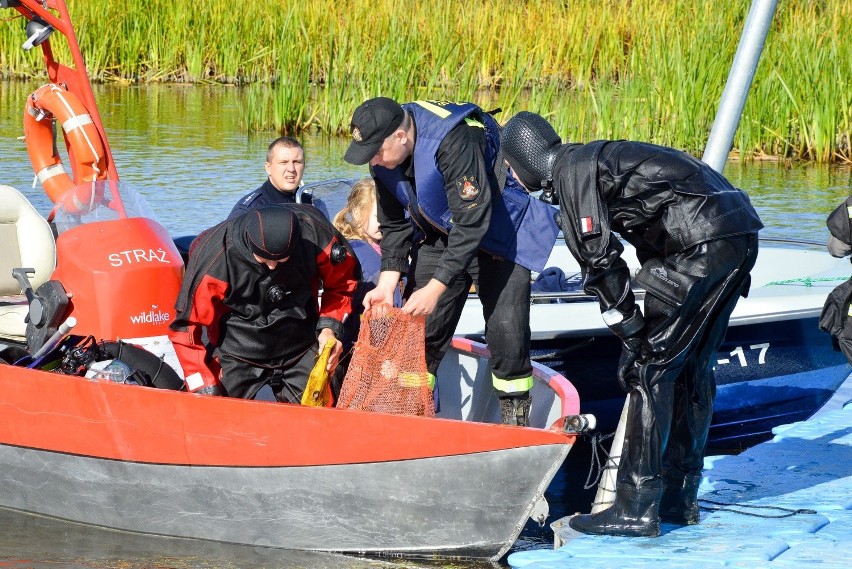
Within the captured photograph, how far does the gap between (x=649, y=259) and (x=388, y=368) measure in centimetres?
115

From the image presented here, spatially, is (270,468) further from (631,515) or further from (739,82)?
(739,82)

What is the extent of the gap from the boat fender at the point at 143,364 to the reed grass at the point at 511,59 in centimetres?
695

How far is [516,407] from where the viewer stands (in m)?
5.15

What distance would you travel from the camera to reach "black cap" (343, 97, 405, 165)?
463cm

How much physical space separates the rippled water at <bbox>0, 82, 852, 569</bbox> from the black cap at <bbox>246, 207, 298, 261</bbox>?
1215 mm

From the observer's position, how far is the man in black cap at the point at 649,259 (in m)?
4.29

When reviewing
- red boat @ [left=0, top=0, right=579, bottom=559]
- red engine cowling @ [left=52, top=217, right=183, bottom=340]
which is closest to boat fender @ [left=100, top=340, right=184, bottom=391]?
red boat @ [left=0, top=0, right=579, bottom=559]

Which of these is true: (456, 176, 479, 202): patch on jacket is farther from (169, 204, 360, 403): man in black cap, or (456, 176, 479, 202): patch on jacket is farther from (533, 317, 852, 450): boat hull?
(533, 317, 852, 450): boat hull

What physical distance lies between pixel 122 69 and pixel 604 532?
1433 cm

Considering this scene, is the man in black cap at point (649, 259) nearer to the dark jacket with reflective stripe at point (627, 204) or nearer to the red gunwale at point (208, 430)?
the dark jacket with reflective stripe at point (627, 204)

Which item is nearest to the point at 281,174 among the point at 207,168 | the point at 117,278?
the point at 117,278

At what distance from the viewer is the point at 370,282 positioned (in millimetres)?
5938

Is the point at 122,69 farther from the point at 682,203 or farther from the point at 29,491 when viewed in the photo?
the point at 682,203

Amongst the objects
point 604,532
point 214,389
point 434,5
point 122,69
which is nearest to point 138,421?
point 214,389
